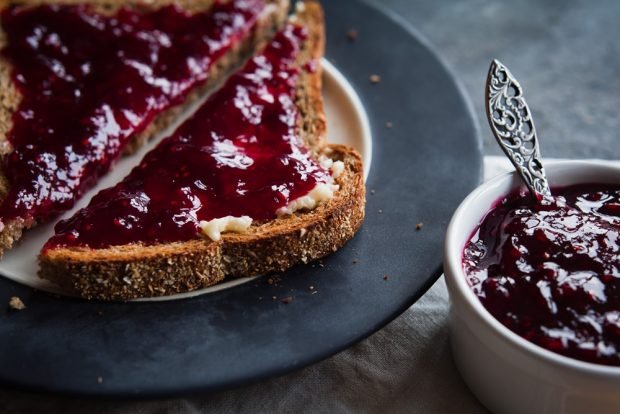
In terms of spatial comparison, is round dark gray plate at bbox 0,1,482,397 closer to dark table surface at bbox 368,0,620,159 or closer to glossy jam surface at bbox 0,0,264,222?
glossy jam surface at bbox 0,0,264,222

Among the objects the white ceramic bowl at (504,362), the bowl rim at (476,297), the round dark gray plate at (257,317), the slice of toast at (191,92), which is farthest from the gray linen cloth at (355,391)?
the slice of toast at (191,92)

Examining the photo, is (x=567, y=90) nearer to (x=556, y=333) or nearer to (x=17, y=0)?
(x=556, y=333)

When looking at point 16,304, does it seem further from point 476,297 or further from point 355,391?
point 476,297

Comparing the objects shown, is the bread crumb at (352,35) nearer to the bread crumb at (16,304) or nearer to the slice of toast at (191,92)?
the slice of toast at (191,92)

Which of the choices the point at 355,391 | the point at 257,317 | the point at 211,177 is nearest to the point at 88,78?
the point at 211,177

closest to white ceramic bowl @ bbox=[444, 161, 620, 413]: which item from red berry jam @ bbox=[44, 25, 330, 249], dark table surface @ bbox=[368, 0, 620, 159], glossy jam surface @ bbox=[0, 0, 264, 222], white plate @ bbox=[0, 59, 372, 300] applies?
red berry jam @ bbox=[44, 25, 330, 249]

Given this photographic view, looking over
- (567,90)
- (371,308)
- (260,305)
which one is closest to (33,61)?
(260,305)

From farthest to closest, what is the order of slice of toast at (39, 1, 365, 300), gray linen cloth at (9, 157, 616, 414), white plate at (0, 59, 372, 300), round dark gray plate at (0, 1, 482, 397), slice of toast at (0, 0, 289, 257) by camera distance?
slice of toast at (0, 0, 289, 257) < white plate at (0, 59, 372, 300) < slice of toast at (39, 1, 365, 300) < gray linen cloth at (9, 157, 616, 414) < round dark gray plate at (0, 1, 482, 397)
